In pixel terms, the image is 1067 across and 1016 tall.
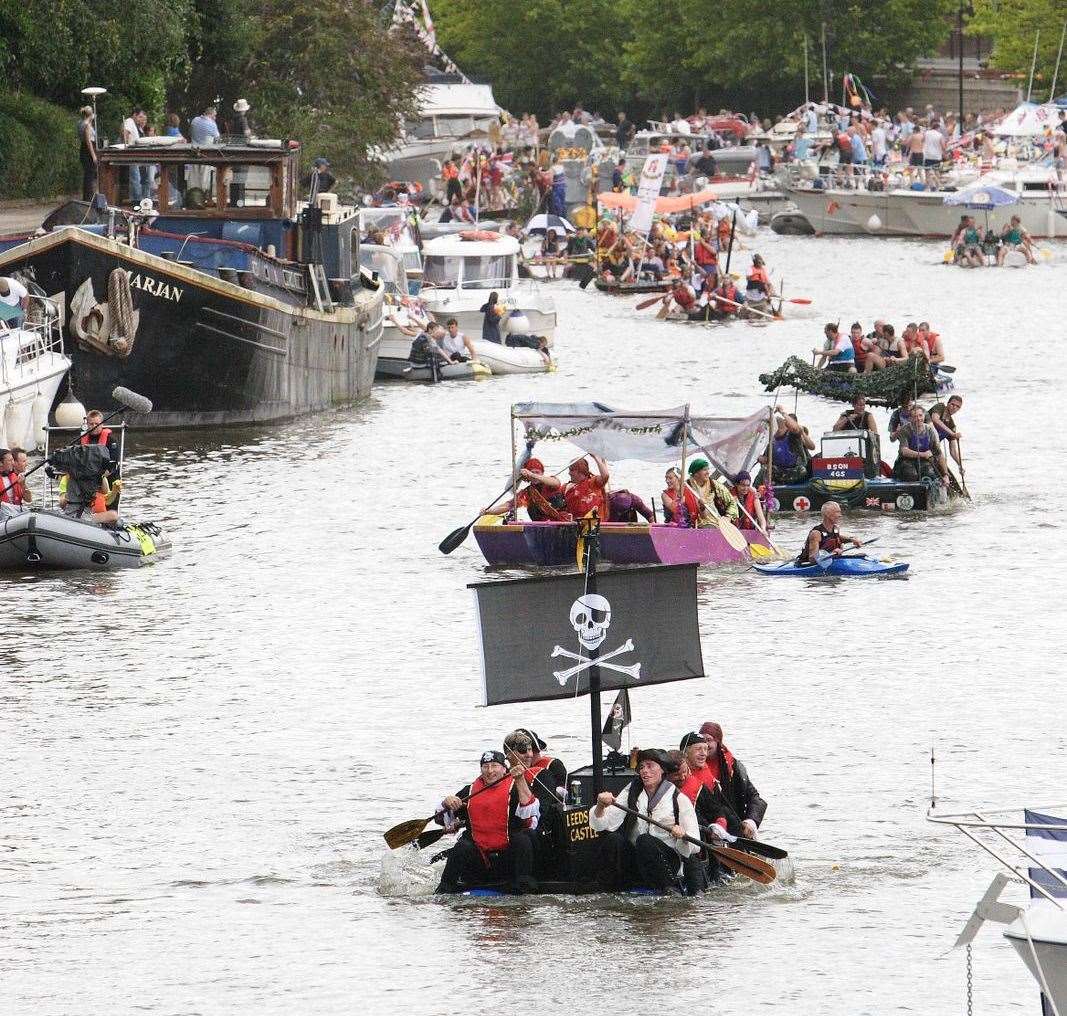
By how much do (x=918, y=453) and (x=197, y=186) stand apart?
14.8 m

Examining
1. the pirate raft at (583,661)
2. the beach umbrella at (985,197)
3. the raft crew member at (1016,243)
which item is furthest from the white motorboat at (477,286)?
the pirate raft at (583,661)

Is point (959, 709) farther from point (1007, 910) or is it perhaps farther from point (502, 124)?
point (502, 124)

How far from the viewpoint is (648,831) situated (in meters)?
17.5

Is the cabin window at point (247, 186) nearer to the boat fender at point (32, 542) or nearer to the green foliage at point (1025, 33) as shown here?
the boat fender at point (32, 542)

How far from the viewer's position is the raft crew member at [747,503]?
99.7 feet

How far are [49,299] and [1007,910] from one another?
27.4 meters

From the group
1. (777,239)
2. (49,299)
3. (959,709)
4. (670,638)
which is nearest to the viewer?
(670,638)

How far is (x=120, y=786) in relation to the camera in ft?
69.4

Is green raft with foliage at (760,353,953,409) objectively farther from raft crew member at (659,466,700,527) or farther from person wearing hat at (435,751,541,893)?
person wearing hat at (435,751,541,893)

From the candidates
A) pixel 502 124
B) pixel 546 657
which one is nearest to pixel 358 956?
pixel 546 657

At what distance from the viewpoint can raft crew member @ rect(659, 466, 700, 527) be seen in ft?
97.8

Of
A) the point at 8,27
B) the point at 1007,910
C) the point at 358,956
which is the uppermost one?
the point at 8,27

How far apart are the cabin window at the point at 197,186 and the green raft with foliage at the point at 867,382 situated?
1137cm

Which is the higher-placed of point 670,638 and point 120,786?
point 670,638
